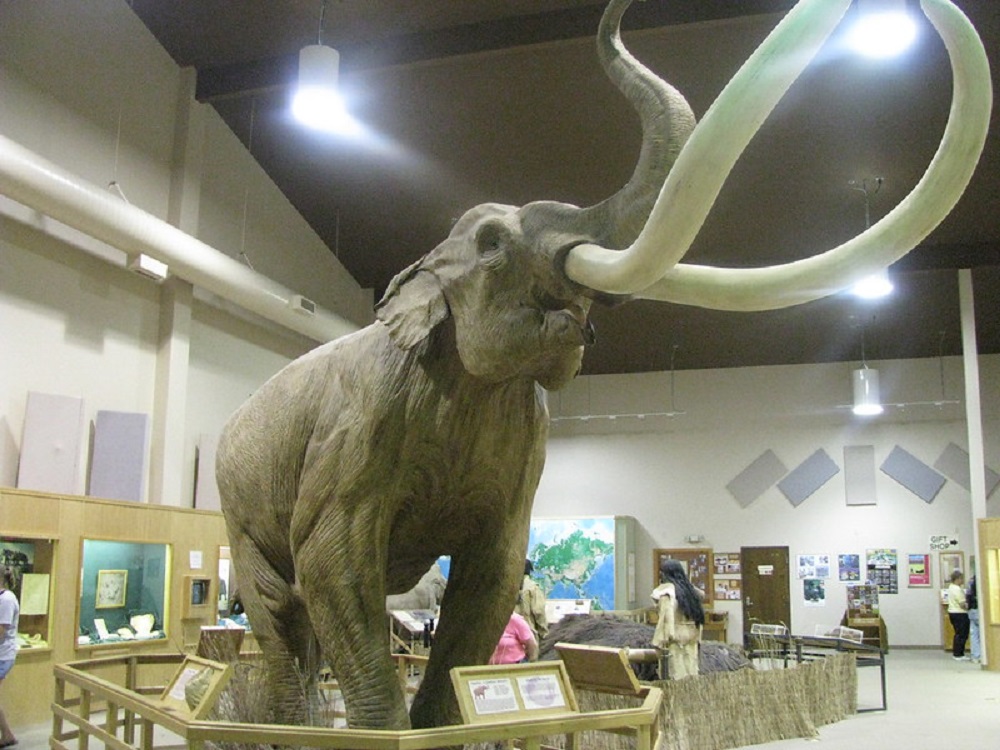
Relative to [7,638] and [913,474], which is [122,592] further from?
[913,474]

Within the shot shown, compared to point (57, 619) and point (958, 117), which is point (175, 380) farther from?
point (958, 117)

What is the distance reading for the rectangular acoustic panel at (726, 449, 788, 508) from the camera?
56.0 feet

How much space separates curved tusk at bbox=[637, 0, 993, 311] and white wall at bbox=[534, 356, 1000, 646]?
1591 cm

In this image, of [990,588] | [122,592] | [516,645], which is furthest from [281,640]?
[990,588]

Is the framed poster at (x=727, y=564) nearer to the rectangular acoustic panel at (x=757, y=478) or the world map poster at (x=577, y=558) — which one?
the rectangular acoustic panel at (x=757, y=478)

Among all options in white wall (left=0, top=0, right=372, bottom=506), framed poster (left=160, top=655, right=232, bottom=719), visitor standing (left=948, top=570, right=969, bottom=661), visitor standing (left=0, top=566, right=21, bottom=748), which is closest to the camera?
framed poster (left=160, top=655, right=232, bottom=719)

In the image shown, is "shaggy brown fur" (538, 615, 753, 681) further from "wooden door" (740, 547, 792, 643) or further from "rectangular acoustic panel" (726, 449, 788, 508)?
"rectangular acoustic panel" (726, 449, 788, 508)

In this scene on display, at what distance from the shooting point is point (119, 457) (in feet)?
31.1

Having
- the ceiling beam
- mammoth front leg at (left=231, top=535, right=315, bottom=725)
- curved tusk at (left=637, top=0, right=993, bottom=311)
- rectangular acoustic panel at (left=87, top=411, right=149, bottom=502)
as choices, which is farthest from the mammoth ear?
rectangular acoustic panel at (left=87, top=411, right=149, bottom=502)

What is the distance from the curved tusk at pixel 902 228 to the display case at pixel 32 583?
7.32 m

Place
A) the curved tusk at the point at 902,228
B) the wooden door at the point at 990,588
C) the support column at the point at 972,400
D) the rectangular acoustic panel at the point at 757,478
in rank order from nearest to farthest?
the curved tusk at the point at 902,228 → the wooden door at the point at 990,588 → the support column at the point at 972,400 → the rectangular acoustic panel at the point at 757,478

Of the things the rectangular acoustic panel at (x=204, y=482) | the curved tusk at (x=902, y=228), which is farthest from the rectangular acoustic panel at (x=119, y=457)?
the curved tusk at (x=902, y=228)

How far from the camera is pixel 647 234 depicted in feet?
5.12

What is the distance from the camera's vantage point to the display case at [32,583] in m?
7.71
